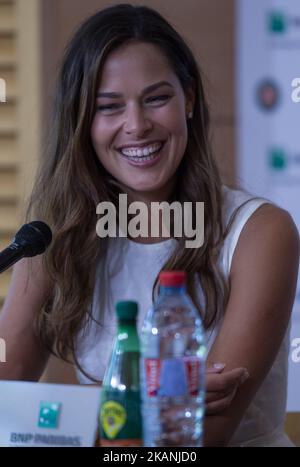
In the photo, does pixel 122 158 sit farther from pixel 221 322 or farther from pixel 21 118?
pixel 21 118

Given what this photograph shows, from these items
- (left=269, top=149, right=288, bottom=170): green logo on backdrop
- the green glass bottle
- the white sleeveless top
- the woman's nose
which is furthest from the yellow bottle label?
(left=269, top=149, right=288, bottom=170): green logo on backdrop

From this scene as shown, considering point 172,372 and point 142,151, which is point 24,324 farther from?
point 172,372

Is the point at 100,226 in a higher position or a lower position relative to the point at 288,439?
higher

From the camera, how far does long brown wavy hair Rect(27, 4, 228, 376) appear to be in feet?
5.42

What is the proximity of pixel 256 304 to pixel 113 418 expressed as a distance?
572mm

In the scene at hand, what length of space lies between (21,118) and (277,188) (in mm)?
896

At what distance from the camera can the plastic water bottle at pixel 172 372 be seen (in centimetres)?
101

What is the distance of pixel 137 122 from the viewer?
166cm

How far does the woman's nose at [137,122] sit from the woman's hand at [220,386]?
517 millimetres

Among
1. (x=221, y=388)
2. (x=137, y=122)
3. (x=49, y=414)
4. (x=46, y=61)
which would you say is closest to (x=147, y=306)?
(x=137, y=122)

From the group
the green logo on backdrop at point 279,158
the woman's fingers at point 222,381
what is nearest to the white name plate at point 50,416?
the woman's fingers at point 222,381

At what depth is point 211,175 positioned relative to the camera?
1.73 metres

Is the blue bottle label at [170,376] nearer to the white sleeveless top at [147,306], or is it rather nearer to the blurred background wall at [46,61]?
the white sleeveless top at [147,306]
